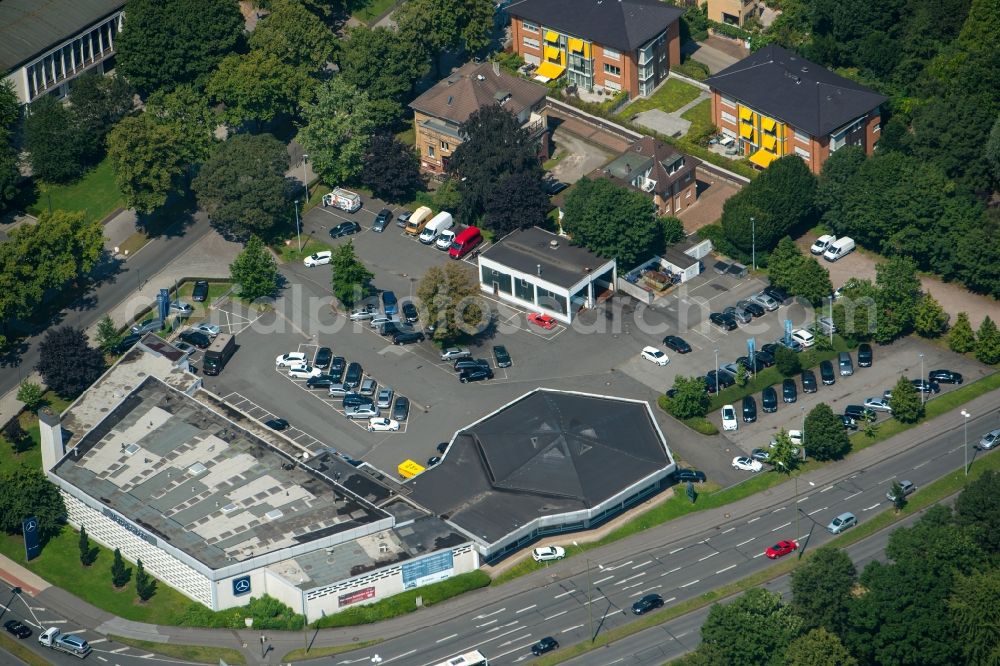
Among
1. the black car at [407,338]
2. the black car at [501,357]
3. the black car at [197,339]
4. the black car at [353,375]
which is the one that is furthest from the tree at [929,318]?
the black car at [197,339]

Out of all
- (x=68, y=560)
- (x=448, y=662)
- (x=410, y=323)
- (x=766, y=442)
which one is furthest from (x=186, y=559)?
(x=766, y=442)

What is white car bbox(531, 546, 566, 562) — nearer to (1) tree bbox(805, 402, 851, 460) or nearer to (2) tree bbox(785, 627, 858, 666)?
(2) tree bbox(785, 627, 858, 666)

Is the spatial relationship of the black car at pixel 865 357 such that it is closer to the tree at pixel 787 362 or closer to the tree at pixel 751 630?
the tree at pixel 787 362

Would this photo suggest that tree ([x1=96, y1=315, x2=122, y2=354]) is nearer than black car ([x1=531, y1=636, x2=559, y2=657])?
No

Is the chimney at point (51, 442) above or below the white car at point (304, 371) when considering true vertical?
above

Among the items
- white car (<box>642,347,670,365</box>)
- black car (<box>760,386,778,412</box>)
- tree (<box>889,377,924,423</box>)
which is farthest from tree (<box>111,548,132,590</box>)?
tree (<box>889,377,924,423</box>)

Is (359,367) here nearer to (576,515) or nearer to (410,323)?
(410,323)
